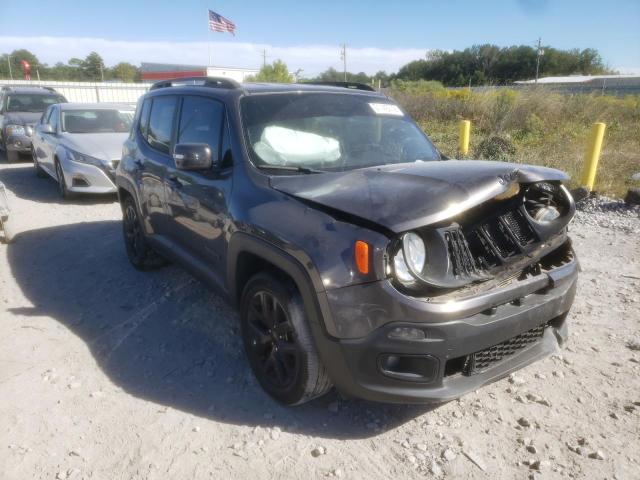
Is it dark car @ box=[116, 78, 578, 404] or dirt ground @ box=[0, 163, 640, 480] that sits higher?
dark car @ box=[116, 78, 578, 404]

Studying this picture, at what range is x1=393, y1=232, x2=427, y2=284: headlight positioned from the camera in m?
2.08

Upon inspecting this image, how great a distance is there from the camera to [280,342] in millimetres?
2598

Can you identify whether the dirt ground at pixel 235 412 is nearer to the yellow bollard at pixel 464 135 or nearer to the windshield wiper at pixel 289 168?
the windshield wiper at pixel 289 168

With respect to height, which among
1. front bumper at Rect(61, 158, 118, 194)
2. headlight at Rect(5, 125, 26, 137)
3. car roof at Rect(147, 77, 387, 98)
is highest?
car roof at Rect(147, 77, 387, 98)

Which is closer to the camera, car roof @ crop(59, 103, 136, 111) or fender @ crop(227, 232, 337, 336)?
fender @ crop(227, 232, 337, 336)

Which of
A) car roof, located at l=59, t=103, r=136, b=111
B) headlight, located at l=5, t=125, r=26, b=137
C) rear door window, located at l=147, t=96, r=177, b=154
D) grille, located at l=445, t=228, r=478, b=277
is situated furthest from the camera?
headlight, located at l=5, t=125, r=26, b=137

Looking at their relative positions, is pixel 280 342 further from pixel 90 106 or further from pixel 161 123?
pixel 90 106

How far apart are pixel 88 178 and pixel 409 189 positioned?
669 centimetres

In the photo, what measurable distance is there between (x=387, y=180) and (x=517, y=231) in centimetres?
73

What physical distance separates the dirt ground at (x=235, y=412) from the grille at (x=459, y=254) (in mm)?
908

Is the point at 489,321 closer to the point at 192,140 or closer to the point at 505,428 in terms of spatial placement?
the point at 505,428

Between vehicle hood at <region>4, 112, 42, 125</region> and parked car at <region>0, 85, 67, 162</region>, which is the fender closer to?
parked car at <region>0, 85, 67, 162</region>

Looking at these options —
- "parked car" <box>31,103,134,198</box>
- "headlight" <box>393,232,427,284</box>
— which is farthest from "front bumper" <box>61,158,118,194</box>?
"headlight" <box>393,232,427,284</box>

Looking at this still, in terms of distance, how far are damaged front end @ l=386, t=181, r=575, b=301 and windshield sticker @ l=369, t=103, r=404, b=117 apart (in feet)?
4.50
